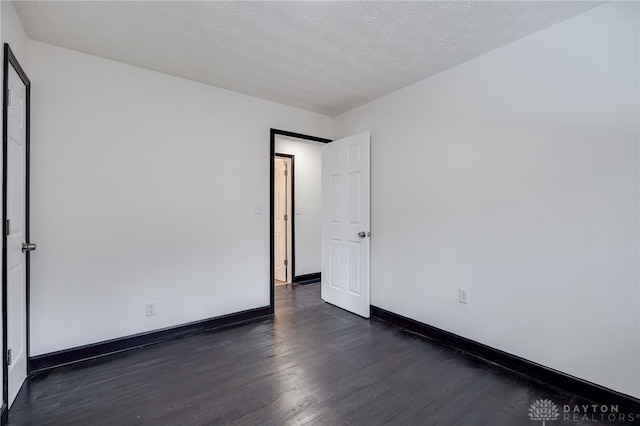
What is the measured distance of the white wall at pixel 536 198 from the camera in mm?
1800

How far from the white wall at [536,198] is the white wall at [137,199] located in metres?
1.69

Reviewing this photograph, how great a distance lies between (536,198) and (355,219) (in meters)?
1.77

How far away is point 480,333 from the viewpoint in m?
2.46

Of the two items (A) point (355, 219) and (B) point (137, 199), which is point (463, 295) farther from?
(B) point (137, 199)

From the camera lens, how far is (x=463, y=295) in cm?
257

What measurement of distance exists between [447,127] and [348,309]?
226cm

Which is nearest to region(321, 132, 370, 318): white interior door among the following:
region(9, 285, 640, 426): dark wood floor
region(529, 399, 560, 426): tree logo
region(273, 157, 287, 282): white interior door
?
region(9, 285, 640, 426): dark wood floor

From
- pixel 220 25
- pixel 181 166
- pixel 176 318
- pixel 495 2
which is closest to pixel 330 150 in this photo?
pixel 181 166

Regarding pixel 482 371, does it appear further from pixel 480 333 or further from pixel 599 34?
pixel 599 34

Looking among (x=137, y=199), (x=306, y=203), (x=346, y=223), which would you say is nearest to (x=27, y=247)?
(x=137, y=199)

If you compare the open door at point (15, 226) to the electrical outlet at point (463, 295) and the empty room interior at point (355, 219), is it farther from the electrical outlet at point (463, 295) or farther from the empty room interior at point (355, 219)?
the electrical outlet at point (463, 295)

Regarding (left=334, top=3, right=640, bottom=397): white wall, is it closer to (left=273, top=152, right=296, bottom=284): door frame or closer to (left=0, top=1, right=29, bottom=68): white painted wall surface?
(left=273, top=152, right=296, bottom=284): door frame

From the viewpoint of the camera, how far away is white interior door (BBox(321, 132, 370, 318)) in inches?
133

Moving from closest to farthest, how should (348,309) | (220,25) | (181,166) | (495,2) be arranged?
(495,2)
(220,25)
(181,166)
(348,309)
